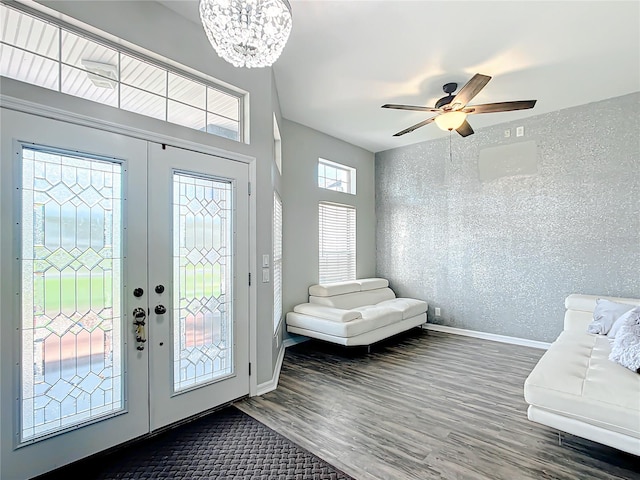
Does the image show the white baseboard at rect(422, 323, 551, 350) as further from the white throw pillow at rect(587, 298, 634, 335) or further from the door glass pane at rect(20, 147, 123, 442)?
the door glass pane at rect(20, 147, 123, 442)

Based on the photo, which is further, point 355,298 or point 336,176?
point 336,176

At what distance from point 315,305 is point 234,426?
2291mm

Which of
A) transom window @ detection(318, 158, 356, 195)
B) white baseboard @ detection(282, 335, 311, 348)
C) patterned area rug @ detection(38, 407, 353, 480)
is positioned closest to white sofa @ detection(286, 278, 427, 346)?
white baseboard @ detection(282, 335, 311, 348)

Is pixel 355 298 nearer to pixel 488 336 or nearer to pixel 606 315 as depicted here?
pixel 488 336

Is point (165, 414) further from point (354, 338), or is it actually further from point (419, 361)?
point (419, 361)

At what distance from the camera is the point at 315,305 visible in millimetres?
4711

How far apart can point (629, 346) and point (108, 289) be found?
146 inches

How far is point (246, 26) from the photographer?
1666 millimetres

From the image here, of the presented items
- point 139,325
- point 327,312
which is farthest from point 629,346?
point 139,325

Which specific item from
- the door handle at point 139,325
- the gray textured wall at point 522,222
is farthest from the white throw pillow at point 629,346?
the door handle at point 139,325

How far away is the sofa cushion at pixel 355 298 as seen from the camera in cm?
477

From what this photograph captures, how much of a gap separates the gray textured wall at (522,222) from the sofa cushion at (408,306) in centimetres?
41

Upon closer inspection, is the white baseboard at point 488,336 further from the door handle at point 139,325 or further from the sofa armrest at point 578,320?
the door handle at point 139,325

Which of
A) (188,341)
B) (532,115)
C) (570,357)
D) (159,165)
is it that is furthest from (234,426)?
(532,115)
